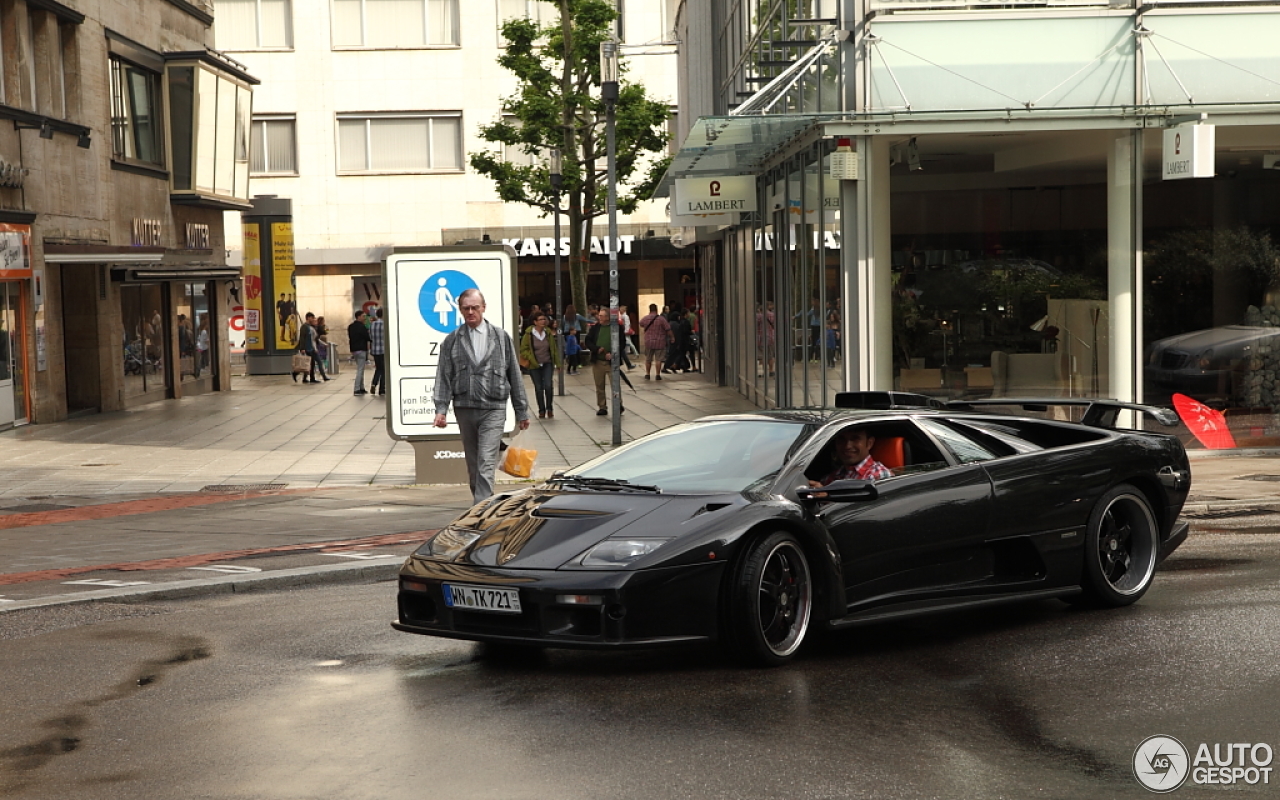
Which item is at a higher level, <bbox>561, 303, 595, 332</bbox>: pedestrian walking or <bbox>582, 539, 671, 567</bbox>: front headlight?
<bbox>561, 303, 595, 332</bbox>: pedestrian walking

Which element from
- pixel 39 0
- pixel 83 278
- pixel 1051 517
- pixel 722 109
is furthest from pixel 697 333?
pixel 1051 517

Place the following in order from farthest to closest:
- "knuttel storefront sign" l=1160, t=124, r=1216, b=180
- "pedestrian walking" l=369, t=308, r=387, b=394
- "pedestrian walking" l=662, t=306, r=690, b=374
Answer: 1. "pedestrian walking" l=662, t=306, r=690, b=374
2. "pedestrian walking" l=369, t=308, r=387, b=394
3. "knuttel storefront sign" l=1160, t=124, r=1216, b=180

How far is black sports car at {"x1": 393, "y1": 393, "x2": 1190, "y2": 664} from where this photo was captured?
6.57 meters

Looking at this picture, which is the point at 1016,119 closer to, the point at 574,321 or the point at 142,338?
the point at 142,338

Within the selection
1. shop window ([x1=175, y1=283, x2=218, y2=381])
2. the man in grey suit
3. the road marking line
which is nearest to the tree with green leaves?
shop window ([x1=175, y1=283, x2=218, y2=381])

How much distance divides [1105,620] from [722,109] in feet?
70.5

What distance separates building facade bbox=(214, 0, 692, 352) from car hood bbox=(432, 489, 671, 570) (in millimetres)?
45836

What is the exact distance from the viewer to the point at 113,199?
28625 mm

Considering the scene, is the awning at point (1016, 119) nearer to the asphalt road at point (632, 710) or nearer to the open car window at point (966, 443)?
the open car window at point (966, 443)

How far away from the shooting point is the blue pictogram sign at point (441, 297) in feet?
52.7

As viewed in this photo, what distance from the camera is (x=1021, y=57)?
16406mm

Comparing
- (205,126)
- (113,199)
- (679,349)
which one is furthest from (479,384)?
(679,349)

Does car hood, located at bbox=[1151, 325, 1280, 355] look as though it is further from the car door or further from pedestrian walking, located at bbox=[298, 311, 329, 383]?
pedestrian walking, located at bbox=[298, 311, 329, 383]

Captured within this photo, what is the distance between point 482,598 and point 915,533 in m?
2.14
